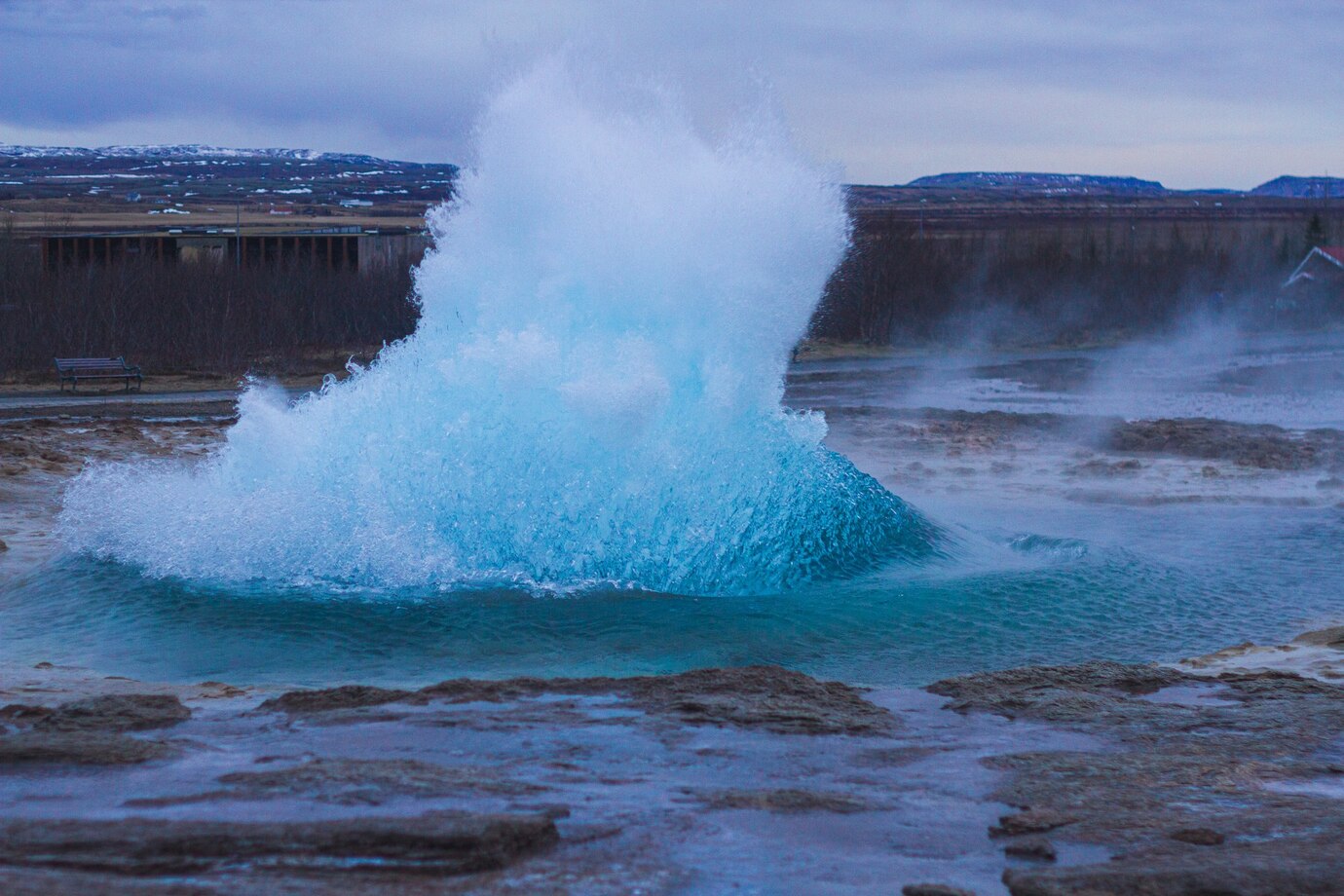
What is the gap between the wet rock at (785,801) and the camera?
5.08 meters

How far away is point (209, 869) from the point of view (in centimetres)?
426

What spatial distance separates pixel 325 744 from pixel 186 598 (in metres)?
3.82

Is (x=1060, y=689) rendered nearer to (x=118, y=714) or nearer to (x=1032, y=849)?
(x=1032, y=849)

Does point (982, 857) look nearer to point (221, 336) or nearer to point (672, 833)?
point (672, 833)

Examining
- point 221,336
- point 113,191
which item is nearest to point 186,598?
point 221,336

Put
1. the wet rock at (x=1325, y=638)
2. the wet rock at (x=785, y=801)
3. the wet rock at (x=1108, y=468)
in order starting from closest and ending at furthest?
the wet rock at (x=785, y=801) → the wet rock at (x=1325, y=638) → the wet rock at (x=1108, y=468)

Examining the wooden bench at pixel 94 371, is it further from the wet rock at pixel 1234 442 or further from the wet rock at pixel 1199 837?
the wet rock at pixel 1199 837

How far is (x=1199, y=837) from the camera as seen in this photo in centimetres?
473

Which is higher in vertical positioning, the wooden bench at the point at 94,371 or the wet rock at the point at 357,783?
the wet rock at the point at 357,783

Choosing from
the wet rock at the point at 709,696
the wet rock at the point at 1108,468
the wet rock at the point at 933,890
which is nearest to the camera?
the wet rock at the point at 933,890

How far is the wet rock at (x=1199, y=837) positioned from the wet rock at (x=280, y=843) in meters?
2.08

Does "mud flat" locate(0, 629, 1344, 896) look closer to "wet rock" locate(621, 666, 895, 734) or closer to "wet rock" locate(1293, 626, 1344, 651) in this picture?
"wet rock" locate(621, 666, 895, 734)

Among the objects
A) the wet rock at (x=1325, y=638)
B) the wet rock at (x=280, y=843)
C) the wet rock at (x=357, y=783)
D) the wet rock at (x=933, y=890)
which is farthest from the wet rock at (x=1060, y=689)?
the wet rock at (x=280, y=843)

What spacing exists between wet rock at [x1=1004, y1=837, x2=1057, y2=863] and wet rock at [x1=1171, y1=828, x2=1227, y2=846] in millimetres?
430
